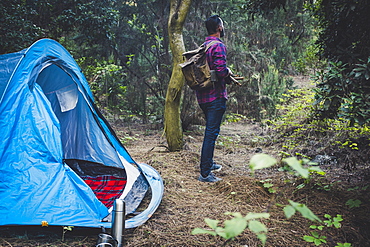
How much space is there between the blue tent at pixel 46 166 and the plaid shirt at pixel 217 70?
1.07m

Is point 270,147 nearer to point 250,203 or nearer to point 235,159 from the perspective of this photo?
point 235,159

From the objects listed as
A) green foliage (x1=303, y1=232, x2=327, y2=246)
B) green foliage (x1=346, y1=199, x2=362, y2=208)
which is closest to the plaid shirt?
green foliage (x1=346, y1=199, x2=362, y2=208)

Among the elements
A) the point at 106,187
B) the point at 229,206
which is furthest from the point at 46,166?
the point at 229,206

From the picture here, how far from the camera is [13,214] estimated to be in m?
2.15

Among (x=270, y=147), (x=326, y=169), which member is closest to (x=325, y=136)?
(x=326, y=169)

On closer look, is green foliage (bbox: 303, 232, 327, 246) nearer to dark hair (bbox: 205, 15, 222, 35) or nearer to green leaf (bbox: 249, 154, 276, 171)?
green leaf (bbox: 249, 154, 276, 171)

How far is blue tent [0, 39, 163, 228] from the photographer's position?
7.34 feet

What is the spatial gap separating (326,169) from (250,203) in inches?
60.3

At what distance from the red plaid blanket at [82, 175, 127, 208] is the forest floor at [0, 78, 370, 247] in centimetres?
51

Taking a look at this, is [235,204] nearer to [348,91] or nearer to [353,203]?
[353,203]

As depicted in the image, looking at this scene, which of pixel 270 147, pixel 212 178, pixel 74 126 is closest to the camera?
pixel 212 178

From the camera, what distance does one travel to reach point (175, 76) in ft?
15.1

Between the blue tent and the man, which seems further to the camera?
the man

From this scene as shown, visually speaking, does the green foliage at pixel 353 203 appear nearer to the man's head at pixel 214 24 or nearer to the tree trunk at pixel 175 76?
the man's head at pixel 214 24
